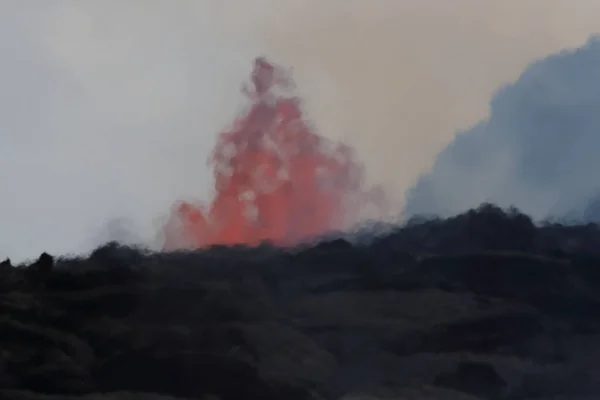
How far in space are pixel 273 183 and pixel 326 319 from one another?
0.74 metres

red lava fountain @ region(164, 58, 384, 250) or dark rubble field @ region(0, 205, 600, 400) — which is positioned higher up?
red lava fountain @ region(164, 58, 384, 250)

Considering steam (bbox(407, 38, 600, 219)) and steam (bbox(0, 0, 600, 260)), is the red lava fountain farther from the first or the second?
steam (bbox(407, 38, 600, 219))

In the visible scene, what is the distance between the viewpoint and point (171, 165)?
421 centimetres

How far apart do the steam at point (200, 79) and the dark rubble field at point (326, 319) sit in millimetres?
331

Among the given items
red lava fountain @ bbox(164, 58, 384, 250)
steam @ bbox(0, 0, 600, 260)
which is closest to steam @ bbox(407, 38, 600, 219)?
steam @ bbox(0, 0, 600, 260)

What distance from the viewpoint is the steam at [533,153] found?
13.3 feet

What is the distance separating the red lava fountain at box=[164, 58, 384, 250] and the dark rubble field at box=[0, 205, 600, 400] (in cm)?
11

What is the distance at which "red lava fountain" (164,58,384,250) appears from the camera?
13.4 feet

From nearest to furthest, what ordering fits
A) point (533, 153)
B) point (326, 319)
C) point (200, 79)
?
point (326, 319) < point (533, 153) < point (200, 79)

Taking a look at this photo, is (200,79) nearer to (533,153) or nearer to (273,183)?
(273,183)

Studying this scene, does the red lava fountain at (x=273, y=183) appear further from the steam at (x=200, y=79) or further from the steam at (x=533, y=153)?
the steam at (x=533, y=153)

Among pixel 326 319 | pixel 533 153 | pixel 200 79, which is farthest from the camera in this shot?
pixel 200 79

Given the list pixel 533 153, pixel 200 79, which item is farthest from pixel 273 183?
pixel 533 153

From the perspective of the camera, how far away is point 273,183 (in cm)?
418
